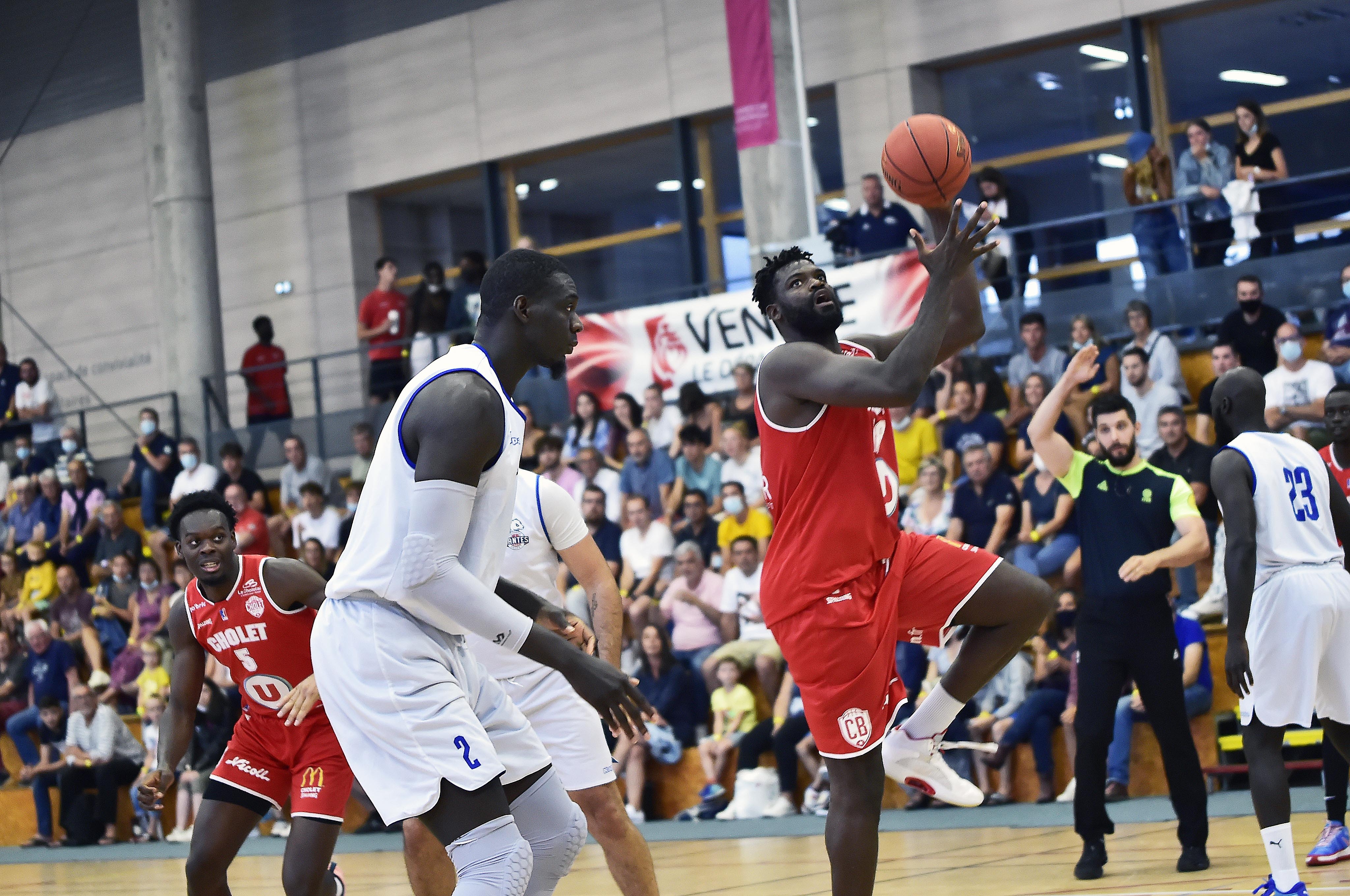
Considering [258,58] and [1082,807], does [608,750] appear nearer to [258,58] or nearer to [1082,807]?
[1082,807]

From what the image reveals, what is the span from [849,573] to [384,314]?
43.5ft

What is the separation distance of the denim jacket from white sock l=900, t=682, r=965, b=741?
8.90 m

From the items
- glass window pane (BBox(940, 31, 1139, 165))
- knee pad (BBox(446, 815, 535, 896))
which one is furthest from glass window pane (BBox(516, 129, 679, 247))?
knee pad (BBox(446, 815, 535, 896))

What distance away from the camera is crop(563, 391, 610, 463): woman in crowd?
14141 mm

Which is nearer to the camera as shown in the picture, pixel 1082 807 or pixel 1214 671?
pixel 1082 807

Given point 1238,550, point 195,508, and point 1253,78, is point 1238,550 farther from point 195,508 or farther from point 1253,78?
point 1253,78

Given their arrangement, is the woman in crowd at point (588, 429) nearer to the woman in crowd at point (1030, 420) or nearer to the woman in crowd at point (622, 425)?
the woman in crowd at point (622, 425)

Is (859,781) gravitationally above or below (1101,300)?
below

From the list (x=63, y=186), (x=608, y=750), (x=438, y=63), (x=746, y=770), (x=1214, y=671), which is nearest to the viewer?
(x=608, y=750)

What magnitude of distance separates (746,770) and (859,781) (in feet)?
20.9

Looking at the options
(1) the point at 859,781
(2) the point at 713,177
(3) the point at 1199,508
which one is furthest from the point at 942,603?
(2) the point at 713,177

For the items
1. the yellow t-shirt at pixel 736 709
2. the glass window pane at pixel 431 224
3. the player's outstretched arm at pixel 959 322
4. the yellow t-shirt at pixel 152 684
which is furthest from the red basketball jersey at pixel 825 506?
the glass window pane at pixel 431 224

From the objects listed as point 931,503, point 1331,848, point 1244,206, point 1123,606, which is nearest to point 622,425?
point 931,503

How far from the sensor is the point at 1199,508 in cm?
1030
